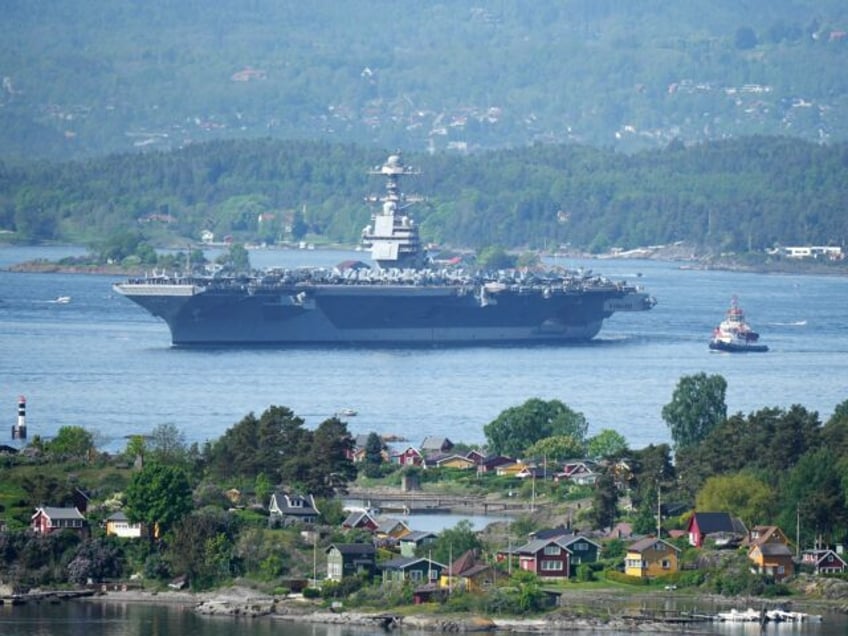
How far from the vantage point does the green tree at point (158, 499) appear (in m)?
45.6

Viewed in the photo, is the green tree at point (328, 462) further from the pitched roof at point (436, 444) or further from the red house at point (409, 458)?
the pitched roof at point (436, 444)

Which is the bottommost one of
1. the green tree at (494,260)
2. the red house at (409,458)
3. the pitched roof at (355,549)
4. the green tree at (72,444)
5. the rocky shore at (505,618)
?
the rocky shore at (505,618)

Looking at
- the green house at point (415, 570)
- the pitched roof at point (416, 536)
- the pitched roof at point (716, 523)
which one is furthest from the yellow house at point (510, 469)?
the green house at point (415, 570)

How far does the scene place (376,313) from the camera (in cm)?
9462

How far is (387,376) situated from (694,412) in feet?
72.3

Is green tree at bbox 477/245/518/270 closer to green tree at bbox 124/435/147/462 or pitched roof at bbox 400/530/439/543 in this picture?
green tree at bbox 124/435/147/462

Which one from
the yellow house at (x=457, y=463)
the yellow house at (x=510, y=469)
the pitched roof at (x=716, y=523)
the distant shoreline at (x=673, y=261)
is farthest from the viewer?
the distant shoreline at (x=673, y=261)

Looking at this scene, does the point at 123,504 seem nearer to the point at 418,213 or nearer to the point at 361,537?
the point at 361,537

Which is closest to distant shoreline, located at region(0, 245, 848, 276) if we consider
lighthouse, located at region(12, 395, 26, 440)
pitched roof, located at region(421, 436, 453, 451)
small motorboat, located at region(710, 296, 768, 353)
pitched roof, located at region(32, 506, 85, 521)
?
small motorboat, located at region(710, 296, 768, 353)

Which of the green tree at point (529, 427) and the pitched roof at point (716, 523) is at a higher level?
the green tree at point (529, 427)

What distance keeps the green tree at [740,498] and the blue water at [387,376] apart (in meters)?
13.6

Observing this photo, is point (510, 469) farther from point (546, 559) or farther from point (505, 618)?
point (505, 618)

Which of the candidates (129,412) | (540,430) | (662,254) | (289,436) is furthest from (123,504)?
(662,254)

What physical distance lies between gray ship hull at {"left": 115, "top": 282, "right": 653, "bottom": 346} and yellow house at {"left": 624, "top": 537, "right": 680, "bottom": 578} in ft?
146
